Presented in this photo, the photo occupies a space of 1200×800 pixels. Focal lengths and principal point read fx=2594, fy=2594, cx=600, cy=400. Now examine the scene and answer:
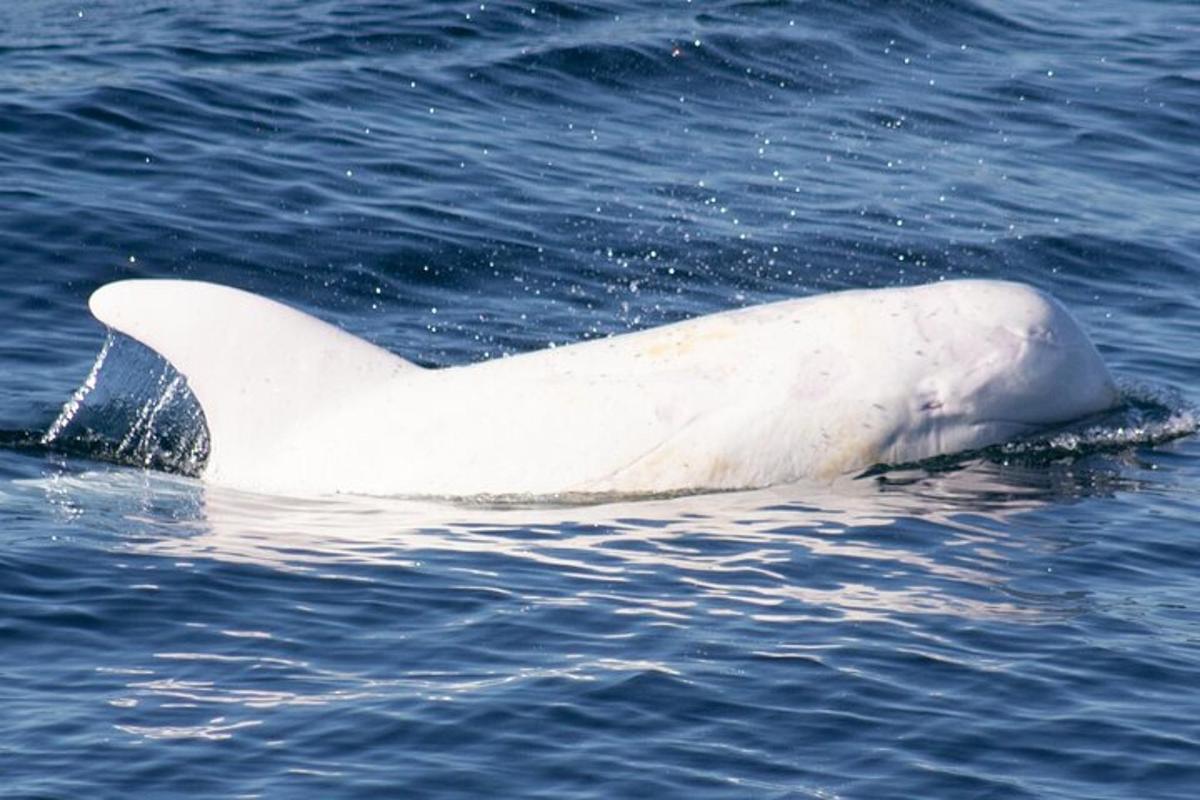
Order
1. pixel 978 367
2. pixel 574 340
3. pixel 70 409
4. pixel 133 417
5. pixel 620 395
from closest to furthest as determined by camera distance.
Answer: pixel 620 395 < pixel 978 367 < pixel 133 417 < pixel 70 409 < pixel 574 340

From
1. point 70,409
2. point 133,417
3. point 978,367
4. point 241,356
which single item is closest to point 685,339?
point 978,367

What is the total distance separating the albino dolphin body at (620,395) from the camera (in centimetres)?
1672

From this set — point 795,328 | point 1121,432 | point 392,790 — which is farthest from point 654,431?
point 392,790

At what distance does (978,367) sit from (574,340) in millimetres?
4776

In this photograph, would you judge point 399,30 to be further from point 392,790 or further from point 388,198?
point 392,790

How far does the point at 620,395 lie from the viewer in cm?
1689

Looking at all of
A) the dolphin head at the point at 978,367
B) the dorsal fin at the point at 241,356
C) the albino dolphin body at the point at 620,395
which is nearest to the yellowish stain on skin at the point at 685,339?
the albino dolphin body at the point at 620,395

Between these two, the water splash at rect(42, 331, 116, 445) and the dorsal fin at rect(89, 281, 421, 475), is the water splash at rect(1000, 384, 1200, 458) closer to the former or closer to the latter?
the dorsal fin at rect(89, 281, 421, 475)

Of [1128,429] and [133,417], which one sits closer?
[133,417]

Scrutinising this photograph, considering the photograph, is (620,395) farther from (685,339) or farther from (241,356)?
(241,356)

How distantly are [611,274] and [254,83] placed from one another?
612 cm

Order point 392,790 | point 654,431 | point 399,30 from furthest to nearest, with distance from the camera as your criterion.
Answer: point 399,30 → point 654,431 → point 392,790

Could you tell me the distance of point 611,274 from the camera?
914 inches

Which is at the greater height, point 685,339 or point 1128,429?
point 685,339
